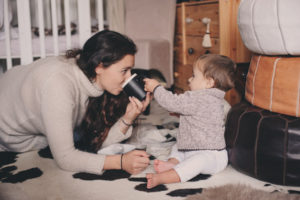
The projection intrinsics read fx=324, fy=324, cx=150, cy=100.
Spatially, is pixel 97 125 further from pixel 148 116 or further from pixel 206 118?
pixel 148 116

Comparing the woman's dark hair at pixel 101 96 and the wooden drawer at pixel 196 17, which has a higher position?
the wooden drawer at pixel 196 17

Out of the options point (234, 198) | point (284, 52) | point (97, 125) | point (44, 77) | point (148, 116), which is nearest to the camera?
point (234, 198)

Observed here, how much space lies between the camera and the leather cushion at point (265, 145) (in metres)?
1.09

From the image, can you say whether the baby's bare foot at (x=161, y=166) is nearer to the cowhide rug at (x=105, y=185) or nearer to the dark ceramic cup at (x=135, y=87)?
the cowhide rug at (x=105, y=185)

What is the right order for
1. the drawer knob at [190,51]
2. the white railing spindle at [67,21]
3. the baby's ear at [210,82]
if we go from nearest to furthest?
1. the baby's ear at [210,82]
2. the white railing spindle at [67,21]
3. the drawer knob at [190,51]

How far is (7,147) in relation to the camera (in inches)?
59.7

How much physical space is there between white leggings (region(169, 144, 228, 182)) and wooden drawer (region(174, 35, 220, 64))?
0.99 metres

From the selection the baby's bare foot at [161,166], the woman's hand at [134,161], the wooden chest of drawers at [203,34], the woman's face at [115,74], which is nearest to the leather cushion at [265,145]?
the baby's bare foot at [161,166]

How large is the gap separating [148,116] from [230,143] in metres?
0.97

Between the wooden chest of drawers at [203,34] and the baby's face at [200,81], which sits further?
the wooden chest of drawers at [203,34]

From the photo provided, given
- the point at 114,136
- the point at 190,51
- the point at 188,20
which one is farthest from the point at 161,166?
the point at 188,20

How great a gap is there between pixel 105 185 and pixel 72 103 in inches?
13.3

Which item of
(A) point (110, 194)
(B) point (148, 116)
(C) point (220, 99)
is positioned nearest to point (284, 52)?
(C) point (220, 99)

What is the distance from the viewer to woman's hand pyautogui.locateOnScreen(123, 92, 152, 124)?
4.42ft
